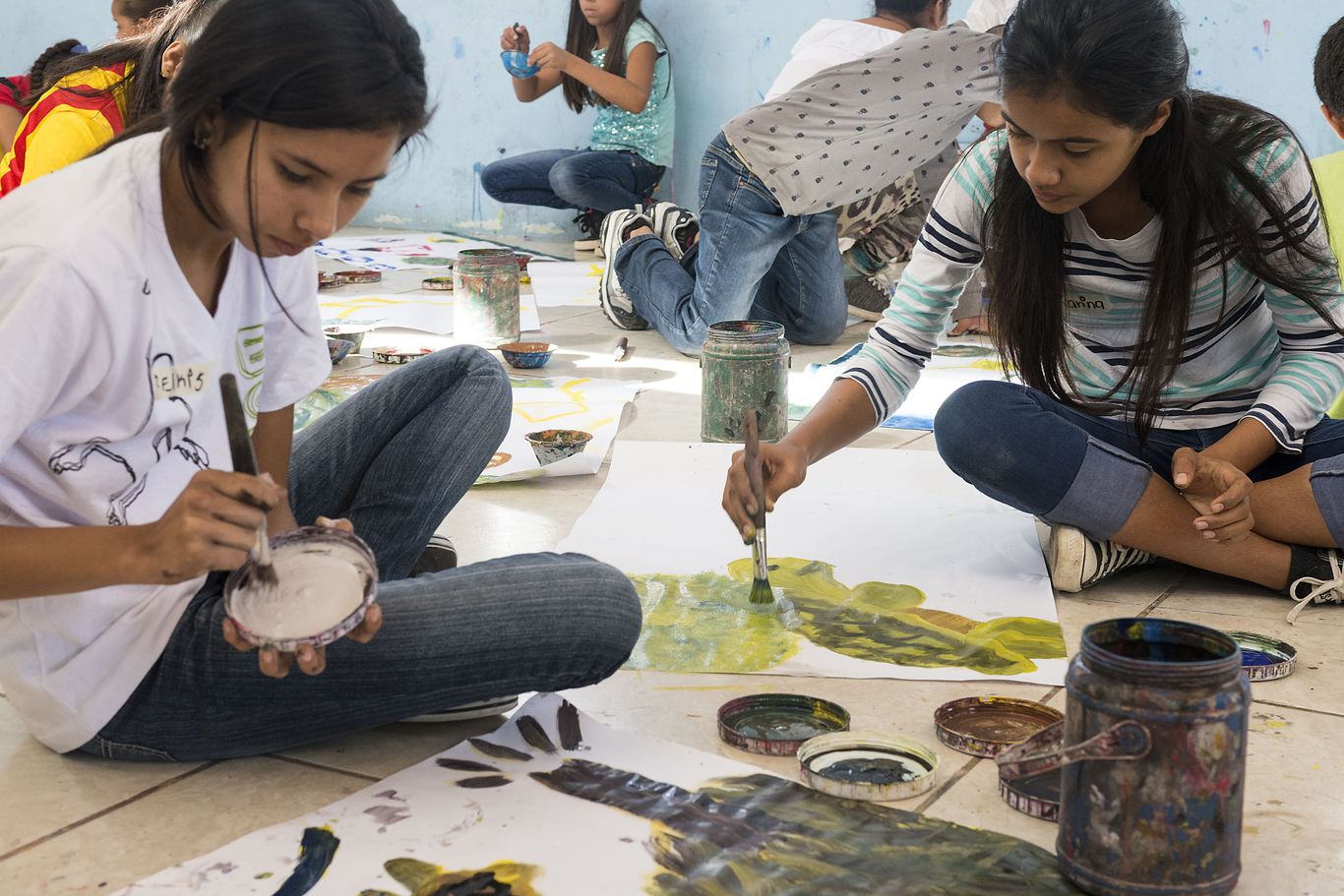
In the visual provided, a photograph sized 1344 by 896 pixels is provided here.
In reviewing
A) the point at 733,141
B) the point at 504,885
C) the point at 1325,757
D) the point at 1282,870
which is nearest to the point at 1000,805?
the point at 1282,870

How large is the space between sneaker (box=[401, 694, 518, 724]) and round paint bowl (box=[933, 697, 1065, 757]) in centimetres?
47

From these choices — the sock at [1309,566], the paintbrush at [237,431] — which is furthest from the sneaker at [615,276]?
the paintbrush at [237,431]

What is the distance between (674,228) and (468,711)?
256cm

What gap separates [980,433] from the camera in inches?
77.9

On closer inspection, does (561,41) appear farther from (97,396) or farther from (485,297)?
(97,396)

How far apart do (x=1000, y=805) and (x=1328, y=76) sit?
160cm

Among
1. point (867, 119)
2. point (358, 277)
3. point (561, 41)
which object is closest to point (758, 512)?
point (867, 119)

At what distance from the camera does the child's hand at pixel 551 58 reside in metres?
5.01

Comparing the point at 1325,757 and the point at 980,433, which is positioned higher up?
the point at 980,433

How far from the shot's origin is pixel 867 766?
1.41 metres

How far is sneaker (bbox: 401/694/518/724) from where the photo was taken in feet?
4.91

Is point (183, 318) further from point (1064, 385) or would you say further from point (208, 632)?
point (1064, 385)

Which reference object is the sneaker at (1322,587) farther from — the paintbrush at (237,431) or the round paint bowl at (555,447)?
the paintbrush at (237,431)

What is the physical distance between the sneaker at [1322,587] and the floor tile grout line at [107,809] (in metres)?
1.37
